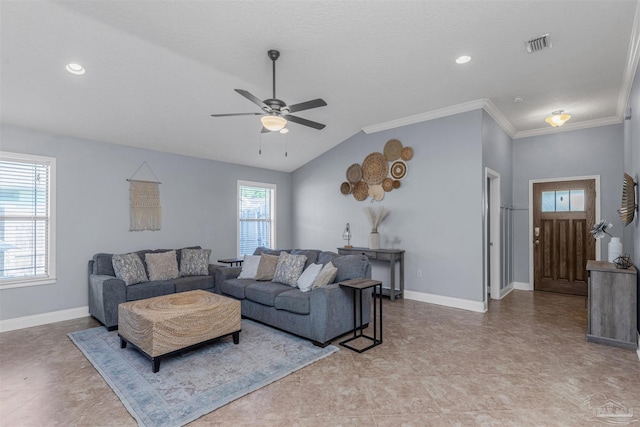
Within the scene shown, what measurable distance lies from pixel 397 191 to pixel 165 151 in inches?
153

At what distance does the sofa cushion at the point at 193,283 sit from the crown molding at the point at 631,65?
5.49 m

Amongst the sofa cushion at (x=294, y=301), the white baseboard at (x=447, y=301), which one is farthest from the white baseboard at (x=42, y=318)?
the white baseboard at (x=447, y=301)

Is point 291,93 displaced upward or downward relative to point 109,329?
upward

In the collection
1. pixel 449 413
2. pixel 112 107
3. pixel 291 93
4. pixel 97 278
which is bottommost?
pixel 449 413

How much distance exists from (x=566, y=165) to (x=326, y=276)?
16.3 feet

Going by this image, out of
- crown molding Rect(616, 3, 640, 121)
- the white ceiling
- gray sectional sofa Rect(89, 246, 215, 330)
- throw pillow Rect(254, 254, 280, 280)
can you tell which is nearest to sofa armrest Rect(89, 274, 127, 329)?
gray sectional sofa Rect(89, 246, 215, 330)

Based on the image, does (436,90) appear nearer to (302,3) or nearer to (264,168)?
(302,3)

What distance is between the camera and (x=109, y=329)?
12.7 feet

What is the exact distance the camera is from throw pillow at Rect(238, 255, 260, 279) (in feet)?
15.1

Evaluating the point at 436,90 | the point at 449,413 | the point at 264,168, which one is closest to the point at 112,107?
the point at 264,168

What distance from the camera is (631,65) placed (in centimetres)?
350

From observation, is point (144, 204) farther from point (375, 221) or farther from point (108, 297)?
point (375, 221)

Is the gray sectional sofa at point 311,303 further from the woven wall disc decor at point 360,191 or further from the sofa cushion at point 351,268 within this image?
the woven wall disc decor at point 360,191

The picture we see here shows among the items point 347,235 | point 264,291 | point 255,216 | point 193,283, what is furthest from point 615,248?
point 255,216
